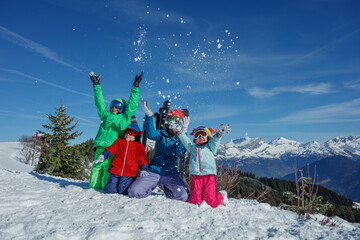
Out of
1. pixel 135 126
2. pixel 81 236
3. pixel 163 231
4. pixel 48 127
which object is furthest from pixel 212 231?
pixel 48 127

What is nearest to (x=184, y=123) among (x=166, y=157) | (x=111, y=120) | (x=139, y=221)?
(x=166, y=157)

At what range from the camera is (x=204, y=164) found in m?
4.25

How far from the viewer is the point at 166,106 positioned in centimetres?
536

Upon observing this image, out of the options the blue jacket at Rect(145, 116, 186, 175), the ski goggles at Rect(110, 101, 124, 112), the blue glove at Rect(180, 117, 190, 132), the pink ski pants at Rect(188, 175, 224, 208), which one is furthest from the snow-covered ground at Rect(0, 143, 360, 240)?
the ski goggles at Rect(110, 101, 124, 112)

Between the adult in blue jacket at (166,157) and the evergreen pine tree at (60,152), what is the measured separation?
11.9 meters

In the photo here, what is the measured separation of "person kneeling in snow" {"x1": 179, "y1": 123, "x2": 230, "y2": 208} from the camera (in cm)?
398

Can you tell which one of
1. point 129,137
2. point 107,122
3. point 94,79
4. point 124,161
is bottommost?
point 124,161

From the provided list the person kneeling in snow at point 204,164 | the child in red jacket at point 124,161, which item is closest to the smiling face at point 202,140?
the person kneeling in snow at point 204,164

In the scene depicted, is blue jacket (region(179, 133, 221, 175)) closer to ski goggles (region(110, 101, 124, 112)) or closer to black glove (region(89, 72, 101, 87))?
ski goggles (region(110, 101, 124, 112))

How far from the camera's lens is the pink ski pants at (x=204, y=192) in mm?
3864

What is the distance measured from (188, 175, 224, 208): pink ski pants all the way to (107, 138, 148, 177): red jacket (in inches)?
46.1

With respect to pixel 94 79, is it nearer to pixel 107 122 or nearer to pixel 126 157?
pixel 107 122

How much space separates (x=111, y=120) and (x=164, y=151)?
4.57ft

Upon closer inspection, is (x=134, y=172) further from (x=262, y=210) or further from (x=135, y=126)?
(x=262, y=210)
